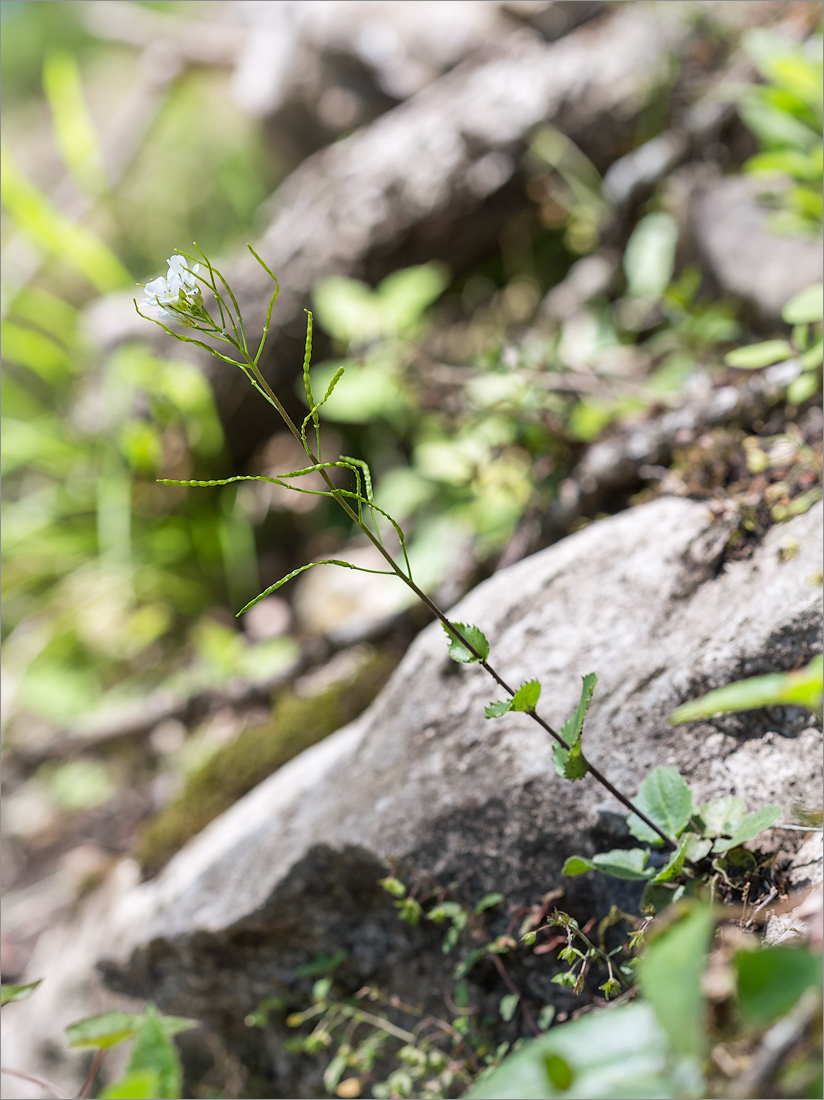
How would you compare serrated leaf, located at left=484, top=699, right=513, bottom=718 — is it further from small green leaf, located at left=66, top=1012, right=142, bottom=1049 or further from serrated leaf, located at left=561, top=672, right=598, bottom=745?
small green leaf, located at left=66, top=1012, right=142, bottom=1049

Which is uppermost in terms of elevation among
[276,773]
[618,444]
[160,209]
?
[160,209]

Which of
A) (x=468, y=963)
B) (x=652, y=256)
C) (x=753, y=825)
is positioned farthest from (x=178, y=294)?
(x=652, y=256)

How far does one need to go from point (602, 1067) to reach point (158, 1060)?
45 centimetres

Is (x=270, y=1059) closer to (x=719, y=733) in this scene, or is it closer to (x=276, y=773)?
(x=276, y=773)

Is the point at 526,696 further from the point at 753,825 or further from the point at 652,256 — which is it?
the point at 652,256

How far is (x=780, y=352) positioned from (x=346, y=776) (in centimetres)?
141

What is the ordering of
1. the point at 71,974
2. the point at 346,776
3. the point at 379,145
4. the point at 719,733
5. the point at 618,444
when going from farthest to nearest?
the point at 379,145
the point at 71,974
the point at 618,444
the point at 346,776
the point at 719,733

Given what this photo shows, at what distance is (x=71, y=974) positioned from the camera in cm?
235

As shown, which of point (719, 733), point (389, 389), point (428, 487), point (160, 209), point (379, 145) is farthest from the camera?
point (160, 209)

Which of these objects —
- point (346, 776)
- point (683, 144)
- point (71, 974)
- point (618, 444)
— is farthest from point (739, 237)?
point (71, 974)

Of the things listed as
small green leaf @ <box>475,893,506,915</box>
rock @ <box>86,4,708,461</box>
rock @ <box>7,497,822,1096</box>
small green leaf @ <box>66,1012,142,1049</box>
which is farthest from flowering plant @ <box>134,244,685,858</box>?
rock @ <box>86,4,708,461</box>

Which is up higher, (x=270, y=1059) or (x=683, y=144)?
(x=683, y=144)

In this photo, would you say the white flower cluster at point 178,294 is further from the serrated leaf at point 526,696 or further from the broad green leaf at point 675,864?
the broad green leaf at point 675,864

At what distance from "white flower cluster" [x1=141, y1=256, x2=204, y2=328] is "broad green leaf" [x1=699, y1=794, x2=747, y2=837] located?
0.98 m
